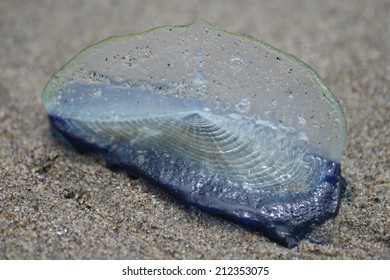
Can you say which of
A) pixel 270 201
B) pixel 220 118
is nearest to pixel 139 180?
pixel 220 118

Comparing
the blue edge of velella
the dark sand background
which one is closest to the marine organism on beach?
the blue edge of velella

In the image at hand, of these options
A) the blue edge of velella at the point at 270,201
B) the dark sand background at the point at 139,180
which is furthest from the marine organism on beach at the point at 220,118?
the dark sand background at the point at 139,180

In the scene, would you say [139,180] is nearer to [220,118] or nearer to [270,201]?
[220,118]

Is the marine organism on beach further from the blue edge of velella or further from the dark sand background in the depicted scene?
the dark sand background

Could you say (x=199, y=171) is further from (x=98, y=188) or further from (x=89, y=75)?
(x=89, y=75)

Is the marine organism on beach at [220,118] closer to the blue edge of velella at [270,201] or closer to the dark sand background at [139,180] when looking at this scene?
the blue edge of velella at [270,201]

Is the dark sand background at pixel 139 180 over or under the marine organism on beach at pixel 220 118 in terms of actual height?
under

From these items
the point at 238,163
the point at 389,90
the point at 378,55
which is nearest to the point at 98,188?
the point at 238,163
